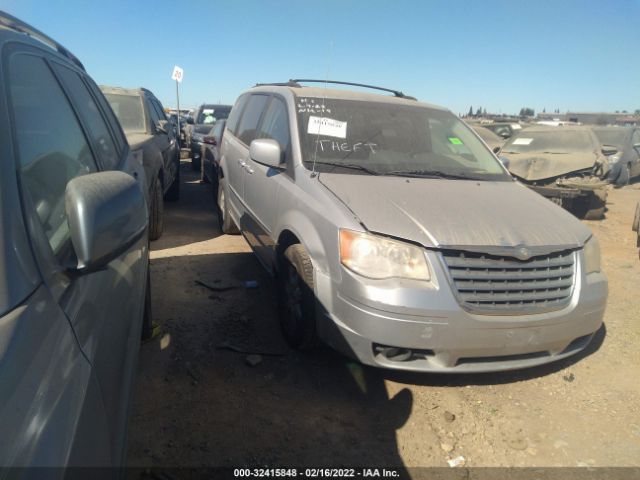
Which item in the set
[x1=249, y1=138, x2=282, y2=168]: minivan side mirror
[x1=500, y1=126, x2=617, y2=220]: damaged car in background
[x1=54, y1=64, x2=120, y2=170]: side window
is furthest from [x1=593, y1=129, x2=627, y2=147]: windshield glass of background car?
[x1=54, y1=64, x2=120, y2=170]: side window

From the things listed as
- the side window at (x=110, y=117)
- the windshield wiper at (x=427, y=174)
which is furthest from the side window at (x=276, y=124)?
the side window at (x=110, y=117)

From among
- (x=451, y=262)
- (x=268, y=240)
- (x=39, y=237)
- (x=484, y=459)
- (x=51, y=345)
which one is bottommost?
(x=484, y=459)

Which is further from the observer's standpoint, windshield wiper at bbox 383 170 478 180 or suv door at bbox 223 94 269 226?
suv door at bbox 223 94 269 226

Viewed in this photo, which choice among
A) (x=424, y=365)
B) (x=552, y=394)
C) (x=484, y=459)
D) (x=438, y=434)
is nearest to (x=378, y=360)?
(x=424, y=365)

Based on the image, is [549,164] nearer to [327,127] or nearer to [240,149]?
[240,149]

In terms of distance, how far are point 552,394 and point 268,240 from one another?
7.32 ft

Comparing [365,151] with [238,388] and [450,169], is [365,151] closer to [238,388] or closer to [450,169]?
[450,169]

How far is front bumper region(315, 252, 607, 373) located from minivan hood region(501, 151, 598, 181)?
5.79 metres

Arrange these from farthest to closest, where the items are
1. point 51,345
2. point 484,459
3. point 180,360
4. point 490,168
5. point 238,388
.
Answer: point 490,168, point 180,360, point 238,388, point 484,459, point 51,345

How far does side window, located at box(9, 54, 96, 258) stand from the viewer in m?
1.33

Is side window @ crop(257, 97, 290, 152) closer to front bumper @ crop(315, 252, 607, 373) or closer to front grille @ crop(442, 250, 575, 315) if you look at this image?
front bumper @ crop(315, 252, 607, 373)

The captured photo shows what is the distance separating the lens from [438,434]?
251 centimetres

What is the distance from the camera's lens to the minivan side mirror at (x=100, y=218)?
3.83 feet

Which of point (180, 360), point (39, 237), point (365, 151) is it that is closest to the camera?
point (39, 237)
